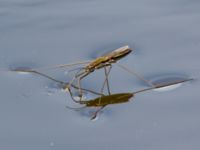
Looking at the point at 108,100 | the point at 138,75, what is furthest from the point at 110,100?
the point at 138,75

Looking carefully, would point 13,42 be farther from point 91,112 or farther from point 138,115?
point 138,115

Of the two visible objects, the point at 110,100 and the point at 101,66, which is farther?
the point at 101,66

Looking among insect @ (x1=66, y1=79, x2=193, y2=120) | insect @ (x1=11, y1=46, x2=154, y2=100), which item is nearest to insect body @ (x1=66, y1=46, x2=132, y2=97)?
insect @ (x1=11, y1=46, x2=154, y2=100)

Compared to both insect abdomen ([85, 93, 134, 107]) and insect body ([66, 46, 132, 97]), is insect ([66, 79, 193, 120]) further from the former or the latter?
insect body ([66, 46, 132, 97])

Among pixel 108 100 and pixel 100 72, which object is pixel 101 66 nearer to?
pixel 100 72

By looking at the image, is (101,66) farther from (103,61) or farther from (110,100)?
(110,100)

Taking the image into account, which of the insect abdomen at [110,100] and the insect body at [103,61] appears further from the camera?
the insect body at [103,61]

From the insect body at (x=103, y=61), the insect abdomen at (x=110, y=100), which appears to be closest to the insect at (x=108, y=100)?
the insect abdomen at (x=110, y=100)

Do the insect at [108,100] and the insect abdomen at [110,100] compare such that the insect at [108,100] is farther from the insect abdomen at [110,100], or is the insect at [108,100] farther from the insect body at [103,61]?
the insect body at [103,61]
